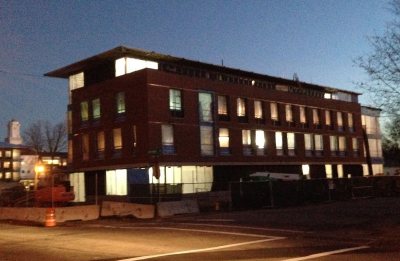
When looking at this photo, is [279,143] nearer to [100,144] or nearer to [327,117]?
[327,117]

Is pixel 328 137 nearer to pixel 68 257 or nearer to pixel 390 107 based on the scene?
pixel 390 107

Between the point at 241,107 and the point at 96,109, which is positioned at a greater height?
the point at 241,107

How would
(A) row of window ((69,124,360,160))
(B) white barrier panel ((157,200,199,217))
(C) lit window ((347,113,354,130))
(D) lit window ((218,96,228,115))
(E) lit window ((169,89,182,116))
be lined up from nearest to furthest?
1. (B) white barrier panel ((157,200,199,217))
2. (A) row of window ((69,124,360,160))
3. (E) lit window ((169,89,182,116))
4. (D) lit window ((218,96,228,115))
5. (C) lit window ((347,113,354,130))

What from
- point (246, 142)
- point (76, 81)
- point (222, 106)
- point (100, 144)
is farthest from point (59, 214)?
point (76, 81)

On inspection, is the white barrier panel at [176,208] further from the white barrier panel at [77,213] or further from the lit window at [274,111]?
the lit window at [274,111]

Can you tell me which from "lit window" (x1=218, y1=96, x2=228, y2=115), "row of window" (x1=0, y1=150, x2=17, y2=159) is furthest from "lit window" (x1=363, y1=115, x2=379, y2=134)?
"row of window" (x1=0, y1=150, x2=17, y2=159)

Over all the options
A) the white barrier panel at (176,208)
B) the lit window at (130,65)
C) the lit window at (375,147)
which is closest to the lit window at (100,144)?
the lit window at (130,65)

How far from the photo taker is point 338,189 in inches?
1622

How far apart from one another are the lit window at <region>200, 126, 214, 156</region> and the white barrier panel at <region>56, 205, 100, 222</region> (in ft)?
70.3

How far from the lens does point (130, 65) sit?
5116cm

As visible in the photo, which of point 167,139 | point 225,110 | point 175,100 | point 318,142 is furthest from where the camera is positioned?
point 318,142

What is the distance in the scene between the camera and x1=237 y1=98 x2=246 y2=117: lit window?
55.2 metres

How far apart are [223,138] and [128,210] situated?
2370 centimetres

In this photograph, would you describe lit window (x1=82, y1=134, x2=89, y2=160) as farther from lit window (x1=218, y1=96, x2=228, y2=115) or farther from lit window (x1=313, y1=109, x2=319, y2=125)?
lit window (x1=313, y1=109, x2=319, y2=125)
